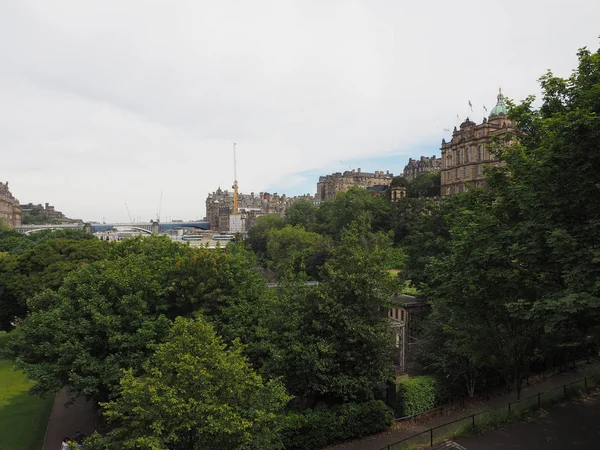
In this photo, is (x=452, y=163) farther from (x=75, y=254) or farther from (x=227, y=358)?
(x=227, y=358)

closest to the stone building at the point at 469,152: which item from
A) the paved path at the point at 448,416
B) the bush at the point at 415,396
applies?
the paved path at the point at 448,416

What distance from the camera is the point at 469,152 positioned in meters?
55.7

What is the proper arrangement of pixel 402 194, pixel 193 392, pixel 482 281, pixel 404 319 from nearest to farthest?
pixel 193 392
pixel 482 281
pixel 404 319
pixel 402 194

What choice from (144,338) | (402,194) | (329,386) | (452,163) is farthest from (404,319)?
(402,194)

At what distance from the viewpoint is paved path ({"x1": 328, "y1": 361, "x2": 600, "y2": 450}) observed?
17062 millimetres

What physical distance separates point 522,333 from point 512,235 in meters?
5.31

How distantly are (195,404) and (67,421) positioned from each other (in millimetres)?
12895

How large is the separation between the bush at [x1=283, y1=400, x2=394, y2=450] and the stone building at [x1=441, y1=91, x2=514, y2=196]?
133ft

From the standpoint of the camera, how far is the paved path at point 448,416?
56.0ft

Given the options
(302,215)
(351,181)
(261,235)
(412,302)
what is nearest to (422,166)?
(351,181)

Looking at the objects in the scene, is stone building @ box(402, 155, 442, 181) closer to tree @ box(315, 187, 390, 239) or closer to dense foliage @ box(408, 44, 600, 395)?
tree @ box(315, 187, 390, 239)

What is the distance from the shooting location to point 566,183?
12.4 metres

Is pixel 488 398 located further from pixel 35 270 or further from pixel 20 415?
pixel 35 270

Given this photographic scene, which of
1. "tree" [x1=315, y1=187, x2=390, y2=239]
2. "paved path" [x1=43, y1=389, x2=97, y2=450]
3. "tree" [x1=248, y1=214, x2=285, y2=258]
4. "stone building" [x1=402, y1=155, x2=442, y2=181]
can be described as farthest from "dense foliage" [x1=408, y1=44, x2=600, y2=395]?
"stone building" [x1=402, y1=155, x2=442, y2=181]
